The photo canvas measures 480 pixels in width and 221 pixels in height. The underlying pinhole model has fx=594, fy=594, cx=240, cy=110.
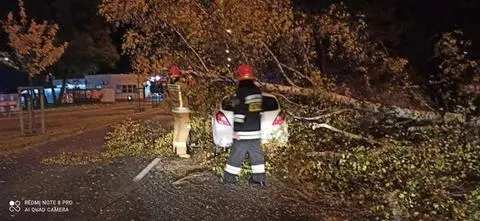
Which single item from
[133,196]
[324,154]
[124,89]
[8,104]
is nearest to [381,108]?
[324,154]

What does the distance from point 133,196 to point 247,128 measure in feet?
5.60

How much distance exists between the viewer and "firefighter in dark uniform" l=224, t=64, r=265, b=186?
7789 mm

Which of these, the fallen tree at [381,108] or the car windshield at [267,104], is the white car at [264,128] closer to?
the car windshield at [267,104]

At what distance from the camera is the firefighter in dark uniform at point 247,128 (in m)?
7.79

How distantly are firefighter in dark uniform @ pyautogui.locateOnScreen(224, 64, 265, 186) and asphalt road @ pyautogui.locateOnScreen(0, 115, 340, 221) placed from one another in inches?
10.8

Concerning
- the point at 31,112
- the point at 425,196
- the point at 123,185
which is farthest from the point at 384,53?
the point at 31,112

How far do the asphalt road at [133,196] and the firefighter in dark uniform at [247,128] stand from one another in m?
0.27

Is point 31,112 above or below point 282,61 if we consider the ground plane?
below

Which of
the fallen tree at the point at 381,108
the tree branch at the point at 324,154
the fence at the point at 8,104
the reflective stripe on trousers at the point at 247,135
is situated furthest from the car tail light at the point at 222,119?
the fence at the point at 8,104

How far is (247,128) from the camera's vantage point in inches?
308

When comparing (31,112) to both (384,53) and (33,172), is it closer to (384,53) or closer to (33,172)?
(33,172)

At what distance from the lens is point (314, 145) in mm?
10688

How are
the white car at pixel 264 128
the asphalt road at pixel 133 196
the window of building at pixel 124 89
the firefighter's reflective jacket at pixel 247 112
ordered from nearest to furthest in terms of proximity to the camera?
the asphalt road at pixel 133 196
the firefighter's reflective jacket at pixel 247 112
the white car at pixel 264 128
the window of building at pixel 124 89

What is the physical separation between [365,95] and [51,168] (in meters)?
6.37
